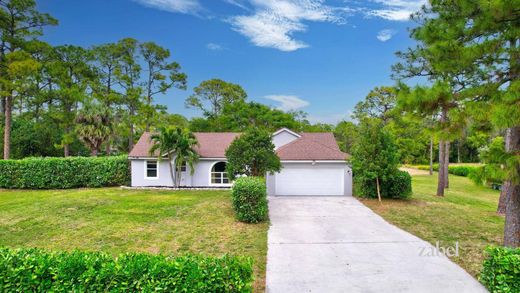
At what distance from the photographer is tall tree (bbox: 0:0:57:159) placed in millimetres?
19938

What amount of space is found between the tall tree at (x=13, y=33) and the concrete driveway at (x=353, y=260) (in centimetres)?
2181

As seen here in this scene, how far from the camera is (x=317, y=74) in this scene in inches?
1037

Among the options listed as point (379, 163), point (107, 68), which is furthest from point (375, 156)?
point (107, 68)

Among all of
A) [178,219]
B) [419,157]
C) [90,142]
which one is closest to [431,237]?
[178,219]

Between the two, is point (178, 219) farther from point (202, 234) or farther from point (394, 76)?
point (394, 76)

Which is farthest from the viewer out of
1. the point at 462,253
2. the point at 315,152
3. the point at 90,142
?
the point at 90,142

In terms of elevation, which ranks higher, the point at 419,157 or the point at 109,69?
the point at 109,69

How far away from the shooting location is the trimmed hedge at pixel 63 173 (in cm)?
1817

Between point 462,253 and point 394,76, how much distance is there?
1108 centimetres

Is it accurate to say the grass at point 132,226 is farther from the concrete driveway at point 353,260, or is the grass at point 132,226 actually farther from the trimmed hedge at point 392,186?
the trimmed hedge at point 392,186

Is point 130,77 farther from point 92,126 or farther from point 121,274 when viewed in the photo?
point 121,274

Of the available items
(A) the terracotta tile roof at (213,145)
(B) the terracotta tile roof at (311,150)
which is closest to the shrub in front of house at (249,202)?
(B) the terracotta tile roof at (311,150)

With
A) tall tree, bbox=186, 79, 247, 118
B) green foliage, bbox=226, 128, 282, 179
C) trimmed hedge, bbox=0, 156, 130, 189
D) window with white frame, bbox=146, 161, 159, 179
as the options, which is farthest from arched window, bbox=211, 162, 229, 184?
tall tree, bbox=186, 79, 247, 118

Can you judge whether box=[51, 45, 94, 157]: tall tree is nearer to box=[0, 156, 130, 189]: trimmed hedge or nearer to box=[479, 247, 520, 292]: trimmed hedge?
box=[0, 156, 130, 189]: trimmed hedge
